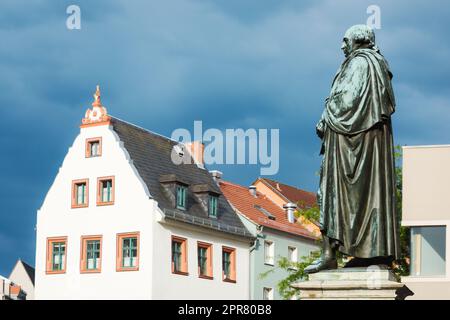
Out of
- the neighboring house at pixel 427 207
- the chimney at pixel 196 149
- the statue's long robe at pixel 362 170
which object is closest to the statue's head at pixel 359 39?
the statue's long robe at pixel 362 170

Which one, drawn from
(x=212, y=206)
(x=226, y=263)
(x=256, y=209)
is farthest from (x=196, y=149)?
(x=226, y=263)

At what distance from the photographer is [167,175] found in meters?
53.1

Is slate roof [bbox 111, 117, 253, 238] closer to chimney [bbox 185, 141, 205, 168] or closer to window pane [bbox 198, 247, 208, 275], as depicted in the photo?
chimney [bbox 185, 141, 205, 168]

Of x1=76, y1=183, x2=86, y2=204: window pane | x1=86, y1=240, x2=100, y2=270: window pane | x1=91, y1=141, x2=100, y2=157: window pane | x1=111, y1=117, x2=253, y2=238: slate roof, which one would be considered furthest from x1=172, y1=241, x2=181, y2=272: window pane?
x1=91, y1=141, x2=100, y2=157: window pane

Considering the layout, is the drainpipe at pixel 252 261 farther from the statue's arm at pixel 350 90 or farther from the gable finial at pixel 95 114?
the statue's arm at pixel 350 90

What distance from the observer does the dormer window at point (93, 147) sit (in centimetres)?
5206

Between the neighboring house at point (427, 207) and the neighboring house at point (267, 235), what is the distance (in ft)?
70.1

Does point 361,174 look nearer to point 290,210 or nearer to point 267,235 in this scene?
point 267,235

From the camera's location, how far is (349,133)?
11258 mm

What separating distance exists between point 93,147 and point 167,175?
3773 millimetres

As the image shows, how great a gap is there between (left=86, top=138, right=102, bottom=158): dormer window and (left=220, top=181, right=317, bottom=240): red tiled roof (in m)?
9.30

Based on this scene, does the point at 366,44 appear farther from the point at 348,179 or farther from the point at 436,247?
the point at 436,247
